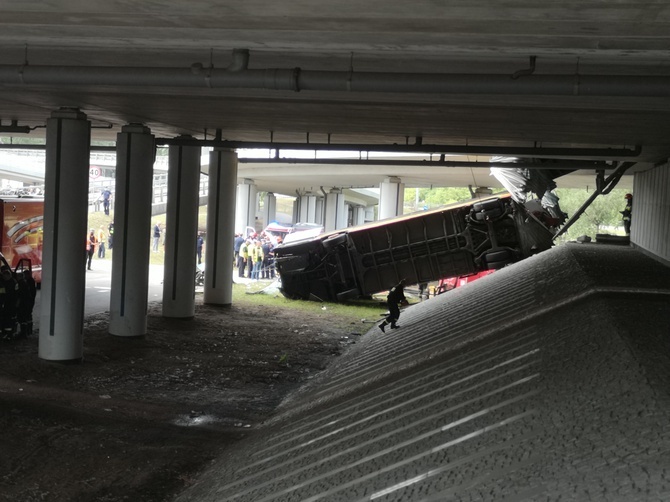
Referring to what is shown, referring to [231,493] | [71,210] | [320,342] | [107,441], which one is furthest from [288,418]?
[320,342]

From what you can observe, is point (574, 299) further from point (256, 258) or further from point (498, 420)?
point (256, 258)

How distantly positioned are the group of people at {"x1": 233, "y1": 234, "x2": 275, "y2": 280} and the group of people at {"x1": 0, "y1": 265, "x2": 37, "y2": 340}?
18844mm

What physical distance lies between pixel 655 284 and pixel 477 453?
9236mm

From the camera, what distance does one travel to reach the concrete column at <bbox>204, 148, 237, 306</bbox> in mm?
25484

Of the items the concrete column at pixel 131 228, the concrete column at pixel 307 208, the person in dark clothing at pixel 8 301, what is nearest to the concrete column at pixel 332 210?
→ the concrete column at pixel 307 208

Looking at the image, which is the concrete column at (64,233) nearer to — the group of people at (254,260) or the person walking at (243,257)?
the group of people at (254,260)

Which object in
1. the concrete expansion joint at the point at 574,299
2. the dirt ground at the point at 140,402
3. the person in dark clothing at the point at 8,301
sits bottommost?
the dirt ground at the point at 140,402

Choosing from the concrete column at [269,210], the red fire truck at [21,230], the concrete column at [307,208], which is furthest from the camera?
the concrete column at [307,208]

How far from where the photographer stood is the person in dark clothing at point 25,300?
16703mm

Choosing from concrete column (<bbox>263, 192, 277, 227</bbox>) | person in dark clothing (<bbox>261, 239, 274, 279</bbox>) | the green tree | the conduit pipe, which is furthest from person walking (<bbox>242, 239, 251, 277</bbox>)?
concrete column (<bbox>263, 192, 277, 227</bbox>)

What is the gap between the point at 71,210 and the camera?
15273 millimetres

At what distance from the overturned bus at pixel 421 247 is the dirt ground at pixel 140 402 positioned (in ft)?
17.7

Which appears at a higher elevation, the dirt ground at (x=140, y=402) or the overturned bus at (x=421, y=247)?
the overturned bus at (x=421, y=247)

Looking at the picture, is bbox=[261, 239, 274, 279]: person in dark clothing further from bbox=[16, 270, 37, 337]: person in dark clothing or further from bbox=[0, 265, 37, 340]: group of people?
bbox=[0, 265, 37, 340]: group of people
